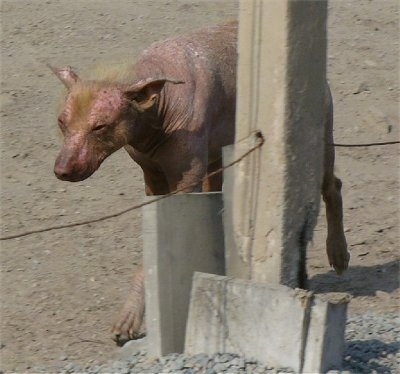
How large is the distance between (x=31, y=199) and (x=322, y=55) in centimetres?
411

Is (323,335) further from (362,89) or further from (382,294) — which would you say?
(362,89)

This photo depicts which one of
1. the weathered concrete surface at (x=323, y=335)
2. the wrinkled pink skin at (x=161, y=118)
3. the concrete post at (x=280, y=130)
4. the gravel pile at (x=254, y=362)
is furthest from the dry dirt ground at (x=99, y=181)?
the weathered concrete surface at (x=323, y=335)

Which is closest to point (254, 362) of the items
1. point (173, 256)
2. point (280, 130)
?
point (173, 256)

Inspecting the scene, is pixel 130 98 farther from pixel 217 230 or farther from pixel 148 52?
pixel 217 230

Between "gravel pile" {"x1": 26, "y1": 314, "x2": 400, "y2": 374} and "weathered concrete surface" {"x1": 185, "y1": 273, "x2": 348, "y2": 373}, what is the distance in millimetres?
62

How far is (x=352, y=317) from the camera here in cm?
660

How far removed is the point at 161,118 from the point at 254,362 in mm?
2164

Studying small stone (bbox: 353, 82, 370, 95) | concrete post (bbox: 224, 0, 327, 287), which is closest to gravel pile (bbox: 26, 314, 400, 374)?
concrete post (bbox: 224, 0, 327, 287)

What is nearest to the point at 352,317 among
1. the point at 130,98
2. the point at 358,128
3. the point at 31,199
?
the point at 130,98

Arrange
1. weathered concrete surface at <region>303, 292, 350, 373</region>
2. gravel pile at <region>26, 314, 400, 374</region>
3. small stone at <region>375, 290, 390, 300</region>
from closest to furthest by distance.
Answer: weathered concrete surface at <region>303, 292, 350, 373</region>
gravel pile at <region>26, 314, 400, 374</region>
small stone at <region>375, 290, 390, 300</region>

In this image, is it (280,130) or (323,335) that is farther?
(280,130)

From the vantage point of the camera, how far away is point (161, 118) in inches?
272

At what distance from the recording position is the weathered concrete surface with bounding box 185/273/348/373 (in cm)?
503

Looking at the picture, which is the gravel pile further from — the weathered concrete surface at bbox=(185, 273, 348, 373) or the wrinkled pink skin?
the wrinkled pink skin
